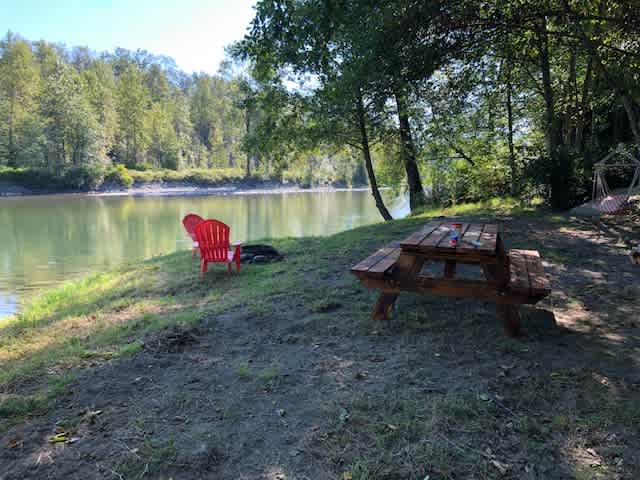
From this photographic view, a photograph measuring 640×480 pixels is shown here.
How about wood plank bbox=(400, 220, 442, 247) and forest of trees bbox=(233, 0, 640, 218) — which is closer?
wood plank bbox=(400, 220, 442, 247)

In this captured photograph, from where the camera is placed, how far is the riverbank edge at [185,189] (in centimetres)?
4252

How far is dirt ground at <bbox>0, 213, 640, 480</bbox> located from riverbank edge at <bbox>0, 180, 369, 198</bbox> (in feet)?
144

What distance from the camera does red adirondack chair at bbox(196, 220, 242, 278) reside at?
20.2 feet

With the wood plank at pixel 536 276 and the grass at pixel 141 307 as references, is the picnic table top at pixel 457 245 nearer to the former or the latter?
the wood plank at pixel 536 276

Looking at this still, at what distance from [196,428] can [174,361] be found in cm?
100

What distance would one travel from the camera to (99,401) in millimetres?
2656

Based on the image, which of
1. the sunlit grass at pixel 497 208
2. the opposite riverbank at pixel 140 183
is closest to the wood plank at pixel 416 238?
the sunlit grass at pixel 497 208

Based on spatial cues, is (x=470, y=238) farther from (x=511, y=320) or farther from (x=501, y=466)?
(x=501, y=466)

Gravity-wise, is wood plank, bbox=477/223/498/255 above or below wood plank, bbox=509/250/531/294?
above

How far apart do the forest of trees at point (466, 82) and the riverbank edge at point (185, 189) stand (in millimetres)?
34982

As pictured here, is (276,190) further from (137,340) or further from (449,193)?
(137,340)

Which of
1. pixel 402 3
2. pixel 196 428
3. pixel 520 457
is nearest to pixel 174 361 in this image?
pixel 196 428

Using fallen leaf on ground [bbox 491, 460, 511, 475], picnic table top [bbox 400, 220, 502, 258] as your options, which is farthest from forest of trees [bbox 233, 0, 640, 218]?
fallen leaf on ground [bbox 491, 460, 511, 475]

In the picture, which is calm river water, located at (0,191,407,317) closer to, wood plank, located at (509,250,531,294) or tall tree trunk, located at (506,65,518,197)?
tall tree trunk, located at (506,65,518,197)
